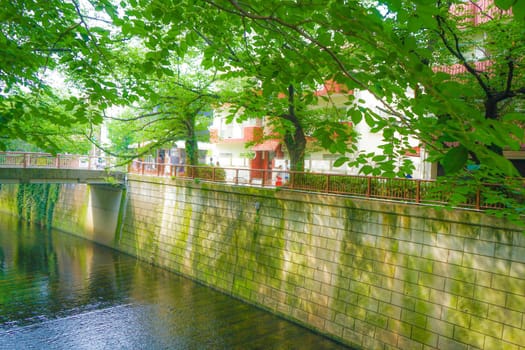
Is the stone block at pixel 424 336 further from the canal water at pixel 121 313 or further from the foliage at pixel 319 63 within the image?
the foliage at pixel 319 63

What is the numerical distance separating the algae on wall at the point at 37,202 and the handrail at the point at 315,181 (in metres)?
8.55

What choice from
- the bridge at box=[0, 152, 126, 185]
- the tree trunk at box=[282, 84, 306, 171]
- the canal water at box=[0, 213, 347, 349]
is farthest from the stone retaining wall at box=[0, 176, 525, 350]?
the bridge at box=[0, 152, 126, 185]

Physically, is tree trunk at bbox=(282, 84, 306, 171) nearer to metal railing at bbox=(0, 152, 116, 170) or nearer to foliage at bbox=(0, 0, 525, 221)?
metal railing at bbox=(0, 152, 116, 170)

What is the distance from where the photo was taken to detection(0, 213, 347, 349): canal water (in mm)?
10953

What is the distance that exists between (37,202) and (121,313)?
20953 mm

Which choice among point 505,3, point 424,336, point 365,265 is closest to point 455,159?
point 505,3

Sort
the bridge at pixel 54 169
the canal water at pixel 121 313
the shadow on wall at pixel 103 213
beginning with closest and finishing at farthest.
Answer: the canal water at pixel 121 313 < the bridge at pixel 54 169 < the shadow on wall at pixel 103 213

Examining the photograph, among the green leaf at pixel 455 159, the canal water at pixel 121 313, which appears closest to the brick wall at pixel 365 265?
the canal water at pixel 121 313

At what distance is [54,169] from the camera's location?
20.8m

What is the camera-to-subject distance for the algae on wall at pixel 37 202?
28.6 metres

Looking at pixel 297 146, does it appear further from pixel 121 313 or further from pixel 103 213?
pixel 103 213

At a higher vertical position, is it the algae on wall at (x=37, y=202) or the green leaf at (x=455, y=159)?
the green leaf at (x=455, y=159)

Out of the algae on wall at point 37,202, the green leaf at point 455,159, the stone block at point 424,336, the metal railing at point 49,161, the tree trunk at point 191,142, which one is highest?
the tree trunk at point 191,142

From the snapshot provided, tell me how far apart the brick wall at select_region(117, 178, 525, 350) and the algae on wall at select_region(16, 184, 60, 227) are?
52.8ft
